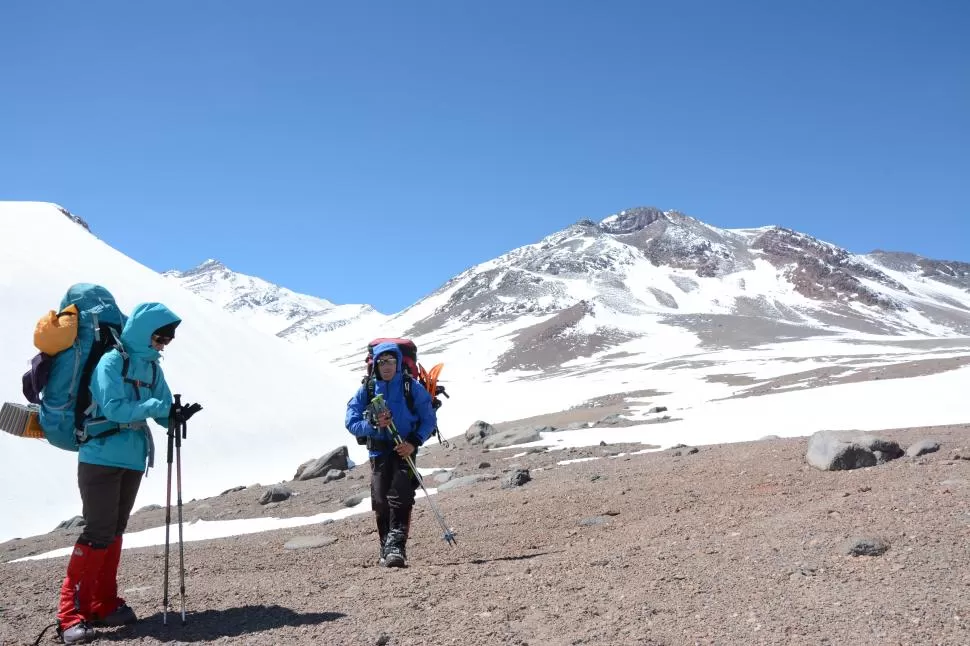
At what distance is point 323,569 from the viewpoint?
724 cm

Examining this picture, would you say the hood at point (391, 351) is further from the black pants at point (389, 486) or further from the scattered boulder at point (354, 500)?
the scattered boulder at point (354, 500)

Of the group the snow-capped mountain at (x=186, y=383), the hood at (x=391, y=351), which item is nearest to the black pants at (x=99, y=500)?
the hood at (x=391, y=351)

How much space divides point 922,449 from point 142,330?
33.5 ft

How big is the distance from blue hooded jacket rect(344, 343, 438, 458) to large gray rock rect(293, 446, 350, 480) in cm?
1247

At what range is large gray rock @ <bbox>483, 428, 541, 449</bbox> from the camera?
21906 mm

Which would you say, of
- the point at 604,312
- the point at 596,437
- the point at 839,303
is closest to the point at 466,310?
the point at 604,312

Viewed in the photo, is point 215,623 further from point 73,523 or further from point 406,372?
point 73,523

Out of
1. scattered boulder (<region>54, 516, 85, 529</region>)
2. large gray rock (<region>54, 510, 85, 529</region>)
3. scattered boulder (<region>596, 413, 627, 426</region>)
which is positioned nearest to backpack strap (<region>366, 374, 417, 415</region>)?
scattered boulder (<region>54, 516, 85, 529</region>)

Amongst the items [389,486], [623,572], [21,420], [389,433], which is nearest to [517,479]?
[389,486]

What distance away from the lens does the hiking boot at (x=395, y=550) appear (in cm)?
674

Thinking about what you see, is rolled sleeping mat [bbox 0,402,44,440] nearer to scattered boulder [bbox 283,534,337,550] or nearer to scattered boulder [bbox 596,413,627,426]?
scattered boulder [bbox 283,534,337,550]

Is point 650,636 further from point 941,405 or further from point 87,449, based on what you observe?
point 941,405

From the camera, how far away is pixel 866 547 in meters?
5.41

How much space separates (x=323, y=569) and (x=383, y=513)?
2.97 ft
